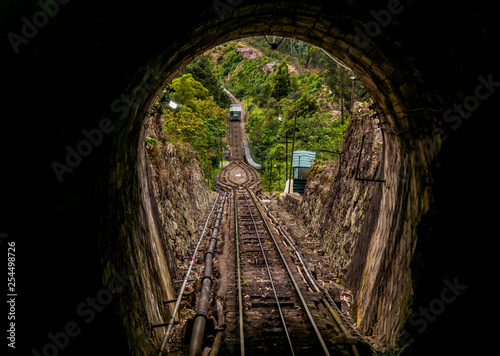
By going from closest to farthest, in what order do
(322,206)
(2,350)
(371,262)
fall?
(2,350), (371,262), (322,206)

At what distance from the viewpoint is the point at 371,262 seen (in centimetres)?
705

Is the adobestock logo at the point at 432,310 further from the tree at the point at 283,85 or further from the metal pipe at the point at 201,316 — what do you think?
the tree at the point at 283,85

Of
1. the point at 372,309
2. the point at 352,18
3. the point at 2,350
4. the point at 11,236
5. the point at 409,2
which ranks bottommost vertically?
the point at 372,309

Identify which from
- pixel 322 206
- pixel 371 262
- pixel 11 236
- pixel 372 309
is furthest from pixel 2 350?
pixel 322 206

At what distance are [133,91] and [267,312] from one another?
6226 mm

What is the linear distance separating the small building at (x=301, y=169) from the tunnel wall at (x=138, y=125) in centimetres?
1936

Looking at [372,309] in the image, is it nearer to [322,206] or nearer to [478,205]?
[478,205]

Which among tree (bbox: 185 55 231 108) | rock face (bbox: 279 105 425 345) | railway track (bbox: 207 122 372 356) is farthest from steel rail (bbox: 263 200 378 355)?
tree (bbox: 185 55 231 108)

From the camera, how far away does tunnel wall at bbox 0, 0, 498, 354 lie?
2.22 metres

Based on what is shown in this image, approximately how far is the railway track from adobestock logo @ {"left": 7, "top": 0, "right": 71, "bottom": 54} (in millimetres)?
5998

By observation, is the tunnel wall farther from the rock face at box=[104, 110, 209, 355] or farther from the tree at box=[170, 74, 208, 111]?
the tree at box=[170, 74, 208, 111]

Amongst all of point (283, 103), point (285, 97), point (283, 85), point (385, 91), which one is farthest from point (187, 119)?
point (283, 85)

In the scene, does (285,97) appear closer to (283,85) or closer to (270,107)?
(283,85)

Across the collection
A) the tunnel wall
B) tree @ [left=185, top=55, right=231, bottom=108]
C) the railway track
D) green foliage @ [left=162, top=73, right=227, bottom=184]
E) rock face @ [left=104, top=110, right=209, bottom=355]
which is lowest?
the railway track
